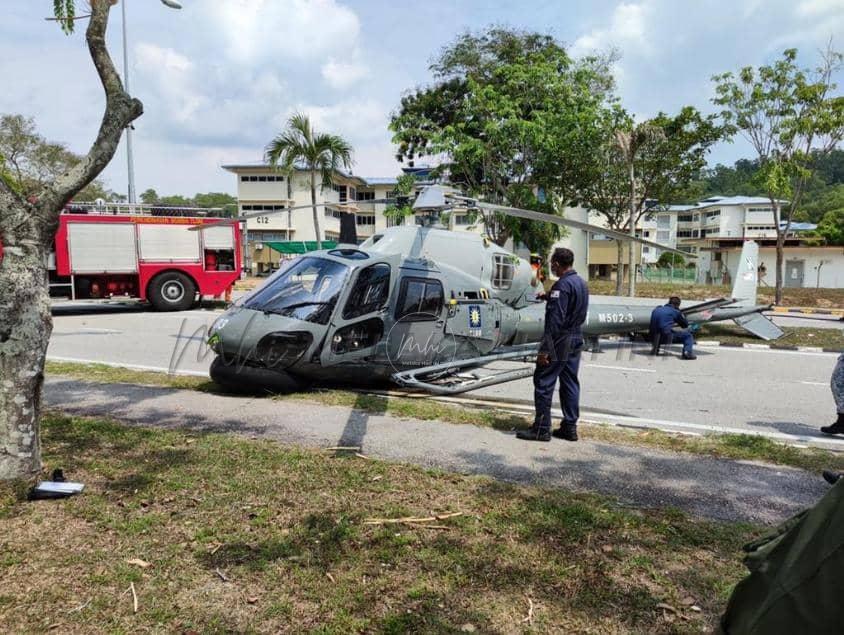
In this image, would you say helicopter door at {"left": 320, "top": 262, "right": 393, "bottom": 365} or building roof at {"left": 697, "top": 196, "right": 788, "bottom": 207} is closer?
helicopter door at {"left": 320, "top": 262, "right": 393, "bottom": 365}

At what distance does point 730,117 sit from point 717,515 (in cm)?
1883

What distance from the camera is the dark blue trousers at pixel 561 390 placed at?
18.3 feet

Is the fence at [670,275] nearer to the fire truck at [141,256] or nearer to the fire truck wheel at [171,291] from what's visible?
the fire truck at [141,256]

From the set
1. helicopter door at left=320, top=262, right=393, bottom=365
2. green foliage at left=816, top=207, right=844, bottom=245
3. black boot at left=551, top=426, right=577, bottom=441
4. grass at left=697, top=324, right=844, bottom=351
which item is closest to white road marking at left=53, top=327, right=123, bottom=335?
helicopter door at left=320, top=262, right=393, bottom=365

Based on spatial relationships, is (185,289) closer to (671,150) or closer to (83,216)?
Result: (83,216)

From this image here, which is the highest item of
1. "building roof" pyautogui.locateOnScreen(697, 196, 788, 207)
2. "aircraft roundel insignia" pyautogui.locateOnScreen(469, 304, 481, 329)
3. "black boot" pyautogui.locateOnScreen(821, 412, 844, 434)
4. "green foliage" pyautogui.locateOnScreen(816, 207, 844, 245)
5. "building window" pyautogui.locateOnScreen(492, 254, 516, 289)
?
"building roof" pyautogui.locateOnScreen(697, 196, 788, 207)

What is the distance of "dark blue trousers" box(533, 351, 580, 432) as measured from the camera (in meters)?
A: 5.57

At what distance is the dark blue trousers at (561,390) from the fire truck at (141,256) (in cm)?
1476

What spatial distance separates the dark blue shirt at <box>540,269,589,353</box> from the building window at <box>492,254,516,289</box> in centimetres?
351

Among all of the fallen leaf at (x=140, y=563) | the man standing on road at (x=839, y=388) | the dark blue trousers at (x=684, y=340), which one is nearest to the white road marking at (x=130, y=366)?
the fallen leaf at (x=140, y=563)

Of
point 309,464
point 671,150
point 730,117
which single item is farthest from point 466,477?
point 671,150

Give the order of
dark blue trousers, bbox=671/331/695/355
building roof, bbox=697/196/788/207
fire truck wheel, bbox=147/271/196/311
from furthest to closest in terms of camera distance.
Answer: building roof, bbox=697/196/788/207 < fire truck wheel, bbox=147/271/196/311 < dark blue trousers, bbox=671/331/695/355

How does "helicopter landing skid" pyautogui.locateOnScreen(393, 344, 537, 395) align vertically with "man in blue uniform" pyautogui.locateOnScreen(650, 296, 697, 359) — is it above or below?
below

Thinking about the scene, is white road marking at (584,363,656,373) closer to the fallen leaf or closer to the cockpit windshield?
the cockpit windshield
